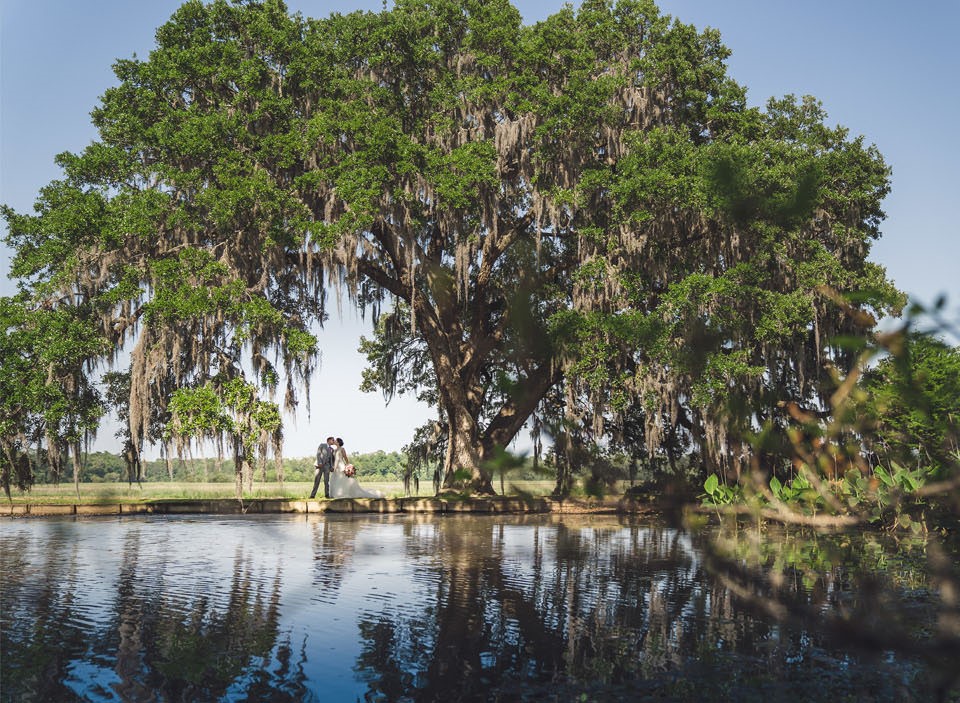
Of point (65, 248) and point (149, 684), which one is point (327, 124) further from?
point (149, 684)

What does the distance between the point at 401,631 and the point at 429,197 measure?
15874 mm

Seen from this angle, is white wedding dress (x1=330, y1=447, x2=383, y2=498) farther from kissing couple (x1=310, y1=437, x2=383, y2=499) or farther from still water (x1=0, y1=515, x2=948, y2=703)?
still water (x1=0, y1=515, x2=948, y2=703)

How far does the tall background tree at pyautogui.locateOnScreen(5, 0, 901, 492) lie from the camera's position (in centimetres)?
1938

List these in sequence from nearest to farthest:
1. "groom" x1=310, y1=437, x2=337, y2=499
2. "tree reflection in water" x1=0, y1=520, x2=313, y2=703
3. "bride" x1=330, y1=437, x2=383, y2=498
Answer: "tree reflection in water" x1=0, y1=520, x2=313, y2=703 < "groom" x1=310, y1=437, x2=337, y2=499 < "bride" x1=330, y1=437, x2=383, y2=498

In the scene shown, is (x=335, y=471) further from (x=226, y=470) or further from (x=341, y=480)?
(x=226, y=470)

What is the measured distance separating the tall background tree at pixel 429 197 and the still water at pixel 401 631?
8.72 metres

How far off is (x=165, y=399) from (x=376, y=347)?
411 inches

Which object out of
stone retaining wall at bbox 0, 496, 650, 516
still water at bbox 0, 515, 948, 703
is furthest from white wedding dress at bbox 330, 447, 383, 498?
still water at bbox 0, 515, 948, 703

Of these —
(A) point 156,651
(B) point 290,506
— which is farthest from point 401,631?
(B) point 290,506

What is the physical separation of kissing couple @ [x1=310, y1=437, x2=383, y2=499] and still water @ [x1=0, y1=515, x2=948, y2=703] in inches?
465

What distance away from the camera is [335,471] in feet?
77.6

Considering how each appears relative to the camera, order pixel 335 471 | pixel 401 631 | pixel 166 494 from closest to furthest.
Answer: pixel 401 631, pixel 335 471, pixel 166 494

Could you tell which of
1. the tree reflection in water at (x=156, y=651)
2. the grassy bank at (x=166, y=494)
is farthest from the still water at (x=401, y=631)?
the grassy bank at (x=166, y=494)

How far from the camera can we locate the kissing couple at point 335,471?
23.2 metres
